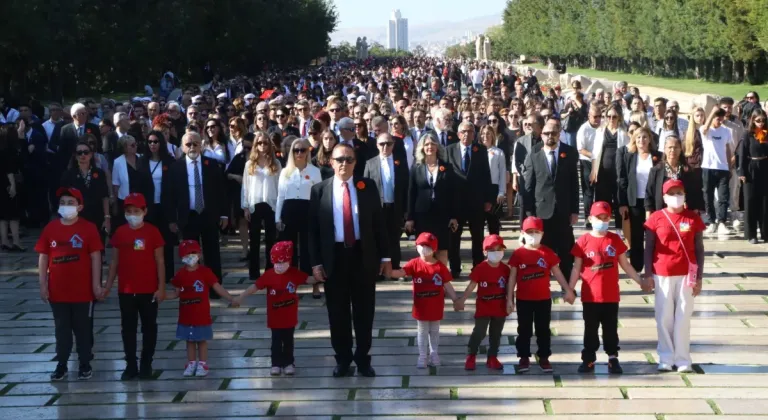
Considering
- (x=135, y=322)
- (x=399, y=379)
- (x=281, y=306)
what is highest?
(x=281, y=306)

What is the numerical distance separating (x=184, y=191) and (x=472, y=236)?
322 centimetres

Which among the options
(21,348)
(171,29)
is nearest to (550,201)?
(21,348)

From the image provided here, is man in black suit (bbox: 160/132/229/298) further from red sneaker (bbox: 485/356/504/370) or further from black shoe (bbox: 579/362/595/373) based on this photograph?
Result: black shoe (bbox: 579/362/595/373)

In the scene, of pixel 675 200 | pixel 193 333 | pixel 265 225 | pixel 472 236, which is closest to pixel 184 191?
pixel 265 225

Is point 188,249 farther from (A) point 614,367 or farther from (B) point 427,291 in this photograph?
(A) point 614,367

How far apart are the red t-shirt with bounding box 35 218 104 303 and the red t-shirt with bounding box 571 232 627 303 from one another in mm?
3799

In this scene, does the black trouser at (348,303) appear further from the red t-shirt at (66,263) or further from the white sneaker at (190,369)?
the red t-shirt at (66,263)

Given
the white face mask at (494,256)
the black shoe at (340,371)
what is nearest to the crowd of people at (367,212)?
the white face mask at (494,256)

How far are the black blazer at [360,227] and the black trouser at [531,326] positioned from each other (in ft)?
3.75

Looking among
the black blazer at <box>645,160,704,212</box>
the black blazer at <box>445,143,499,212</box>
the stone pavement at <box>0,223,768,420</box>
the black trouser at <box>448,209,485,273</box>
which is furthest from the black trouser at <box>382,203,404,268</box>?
the black blazer at <box>645,160,704,212</box>

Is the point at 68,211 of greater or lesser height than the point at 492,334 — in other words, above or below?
above

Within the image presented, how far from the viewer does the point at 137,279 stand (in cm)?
917

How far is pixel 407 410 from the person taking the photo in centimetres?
819

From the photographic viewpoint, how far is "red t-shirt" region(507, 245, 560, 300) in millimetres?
9094
